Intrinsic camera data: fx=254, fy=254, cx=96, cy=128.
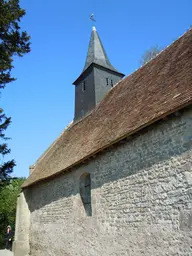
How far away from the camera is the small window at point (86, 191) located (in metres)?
8.80

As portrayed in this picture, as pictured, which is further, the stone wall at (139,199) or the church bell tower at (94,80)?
the church bell tower at (94,80)

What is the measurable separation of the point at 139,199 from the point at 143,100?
9.94 ft

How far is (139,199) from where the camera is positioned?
20.6ft

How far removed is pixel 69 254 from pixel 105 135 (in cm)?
458

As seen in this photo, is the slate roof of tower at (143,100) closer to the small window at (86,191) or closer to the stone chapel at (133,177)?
the stone chapel at (133,177)

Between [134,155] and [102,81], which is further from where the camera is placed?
[102,81]

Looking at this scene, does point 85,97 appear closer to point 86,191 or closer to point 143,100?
point 86,191

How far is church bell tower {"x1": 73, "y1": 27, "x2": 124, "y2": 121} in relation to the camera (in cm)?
1337

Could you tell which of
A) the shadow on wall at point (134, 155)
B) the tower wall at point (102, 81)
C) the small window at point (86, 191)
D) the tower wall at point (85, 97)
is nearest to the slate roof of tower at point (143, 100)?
the shadow on wall at point (134, 155)

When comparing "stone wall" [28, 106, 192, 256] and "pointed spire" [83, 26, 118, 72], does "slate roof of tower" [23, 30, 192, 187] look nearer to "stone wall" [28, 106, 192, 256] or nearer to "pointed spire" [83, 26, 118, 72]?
"stone wall" [28, 106, 192, 256]

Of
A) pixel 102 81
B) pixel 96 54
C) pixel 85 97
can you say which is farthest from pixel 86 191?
pixel 96 54

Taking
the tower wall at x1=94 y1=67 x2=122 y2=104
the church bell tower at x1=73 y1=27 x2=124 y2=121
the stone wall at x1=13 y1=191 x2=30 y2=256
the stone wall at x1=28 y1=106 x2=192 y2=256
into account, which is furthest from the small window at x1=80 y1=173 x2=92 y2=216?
the stone wall at x1=13 y1=191 x2=30 y2=256

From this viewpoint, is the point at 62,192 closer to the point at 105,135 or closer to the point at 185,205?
the point at 105,135

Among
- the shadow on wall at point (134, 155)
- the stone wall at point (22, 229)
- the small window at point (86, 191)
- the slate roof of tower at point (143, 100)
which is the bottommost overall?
the stone wall at point (22, 229)
